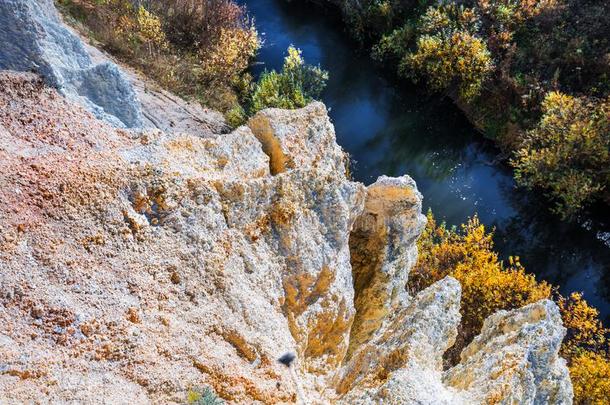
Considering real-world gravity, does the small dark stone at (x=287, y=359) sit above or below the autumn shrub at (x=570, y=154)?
below

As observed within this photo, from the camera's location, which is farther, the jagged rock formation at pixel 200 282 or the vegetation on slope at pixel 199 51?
the vegetation on slope at pixel 199 51

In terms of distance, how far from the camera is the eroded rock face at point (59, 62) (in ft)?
43.9

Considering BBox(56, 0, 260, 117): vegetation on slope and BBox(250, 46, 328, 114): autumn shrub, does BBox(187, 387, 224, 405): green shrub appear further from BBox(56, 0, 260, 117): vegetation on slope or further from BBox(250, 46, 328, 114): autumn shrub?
BBox(56, 0, 260, 117): vegetation on slope

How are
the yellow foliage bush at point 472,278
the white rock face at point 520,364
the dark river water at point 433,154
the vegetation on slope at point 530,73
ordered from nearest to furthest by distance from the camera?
the white rock face at point 520,364
the yellow foliage bush at point 472,278
the dark river water at point 433,154
the vegetation on slope at point 530,73

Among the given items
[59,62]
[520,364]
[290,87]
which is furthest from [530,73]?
[59,62]

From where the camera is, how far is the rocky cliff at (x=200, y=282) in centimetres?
936

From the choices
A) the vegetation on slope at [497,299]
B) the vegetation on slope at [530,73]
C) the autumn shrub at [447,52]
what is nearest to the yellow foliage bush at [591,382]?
the vegetation on slope at [497,299]

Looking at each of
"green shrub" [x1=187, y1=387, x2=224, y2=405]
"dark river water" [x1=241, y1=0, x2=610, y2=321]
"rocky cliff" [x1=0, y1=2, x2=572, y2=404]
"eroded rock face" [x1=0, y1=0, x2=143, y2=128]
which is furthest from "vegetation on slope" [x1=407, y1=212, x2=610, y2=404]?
"eroded rock face" [x1=0, y1=0, x2=143, y2=128]

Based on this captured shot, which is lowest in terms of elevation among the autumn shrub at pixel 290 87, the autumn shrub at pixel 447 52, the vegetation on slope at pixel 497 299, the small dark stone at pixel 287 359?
the small dark stone at pixel 287 359

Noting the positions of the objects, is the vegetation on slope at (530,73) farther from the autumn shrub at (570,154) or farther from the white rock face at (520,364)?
the white rock face at (520,364)

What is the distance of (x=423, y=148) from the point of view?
129 feet

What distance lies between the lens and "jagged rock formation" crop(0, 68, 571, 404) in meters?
9.36

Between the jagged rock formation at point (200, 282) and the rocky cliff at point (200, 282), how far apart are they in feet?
0.11

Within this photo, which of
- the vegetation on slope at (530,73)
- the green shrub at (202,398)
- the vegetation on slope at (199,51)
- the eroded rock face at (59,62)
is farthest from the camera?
the vegetation on slope at (199,51)
